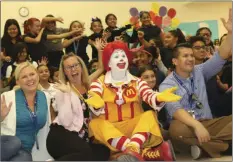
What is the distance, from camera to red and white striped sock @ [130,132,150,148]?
2.47 metres

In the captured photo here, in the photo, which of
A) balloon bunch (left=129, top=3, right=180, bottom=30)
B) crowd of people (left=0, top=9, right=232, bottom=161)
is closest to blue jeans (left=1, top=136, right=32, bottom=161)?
crowd of people (left=0, top=9, right=232, bottom=161)

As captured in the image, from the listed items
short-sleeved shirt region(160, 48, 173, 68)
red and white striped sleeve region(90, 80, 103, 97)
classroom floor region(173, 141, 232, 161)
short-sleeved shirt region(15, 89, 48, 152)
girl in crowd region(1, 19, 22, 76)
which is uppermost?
girl in crowd region(1, 19, 22, 76)

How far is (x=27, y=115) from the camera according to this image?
2.71 metres

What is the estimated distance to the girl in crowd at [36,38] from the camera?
439cm

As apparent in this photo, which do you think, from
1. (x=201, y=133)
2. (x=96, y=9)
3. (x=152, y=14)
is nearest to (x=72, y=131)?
(x=201, y=133)

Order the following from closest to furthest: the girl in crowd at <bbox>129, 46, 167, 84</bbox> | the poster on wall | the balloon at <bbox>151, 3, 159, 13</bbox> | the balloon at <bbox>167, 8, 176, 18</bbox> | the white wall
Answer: the girl in crowd at <bbox>129, 46, 167, 84</bbox> < the white wall < the balloon at <bbox>151, 3, 159, 13</bbox> < the balloon at <bbox>167, 8, 176, 18</bbox> < the poster on wall

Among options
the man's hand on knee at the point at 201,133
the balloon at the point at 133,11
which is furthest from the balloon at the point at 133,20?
the man's hand on knee at the point at 201,133

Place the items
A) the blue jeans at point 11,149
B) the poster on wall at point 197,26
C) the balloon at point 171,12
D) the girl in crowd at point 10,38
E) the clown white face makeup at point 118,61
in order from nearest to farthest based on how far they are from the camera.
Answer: the blue jeans at point 11,149, the clown white face makeup at point 118,61, the girl in crowd at point 10,38, the balloon at point 171,12, the poster on wall at point 197,26

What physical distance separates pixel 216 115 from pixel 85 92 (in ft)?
3.97

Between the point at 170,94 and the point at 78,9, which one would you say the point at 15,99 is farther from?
the point at 78,9

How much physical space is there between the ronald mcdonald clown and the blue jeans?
1.75ft

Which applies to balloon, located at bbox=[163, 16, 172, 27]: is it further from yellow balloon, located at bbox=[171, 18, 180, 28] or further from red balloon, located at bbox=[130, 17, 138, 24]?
red balloon, located at bbox=[130, 17, 138, 24]

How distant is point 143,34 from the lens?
188 inches

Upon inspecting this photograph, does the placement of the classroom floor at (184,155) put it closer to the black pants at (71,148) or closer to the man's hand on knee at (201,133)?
the man's hand on knee at (201,133)
